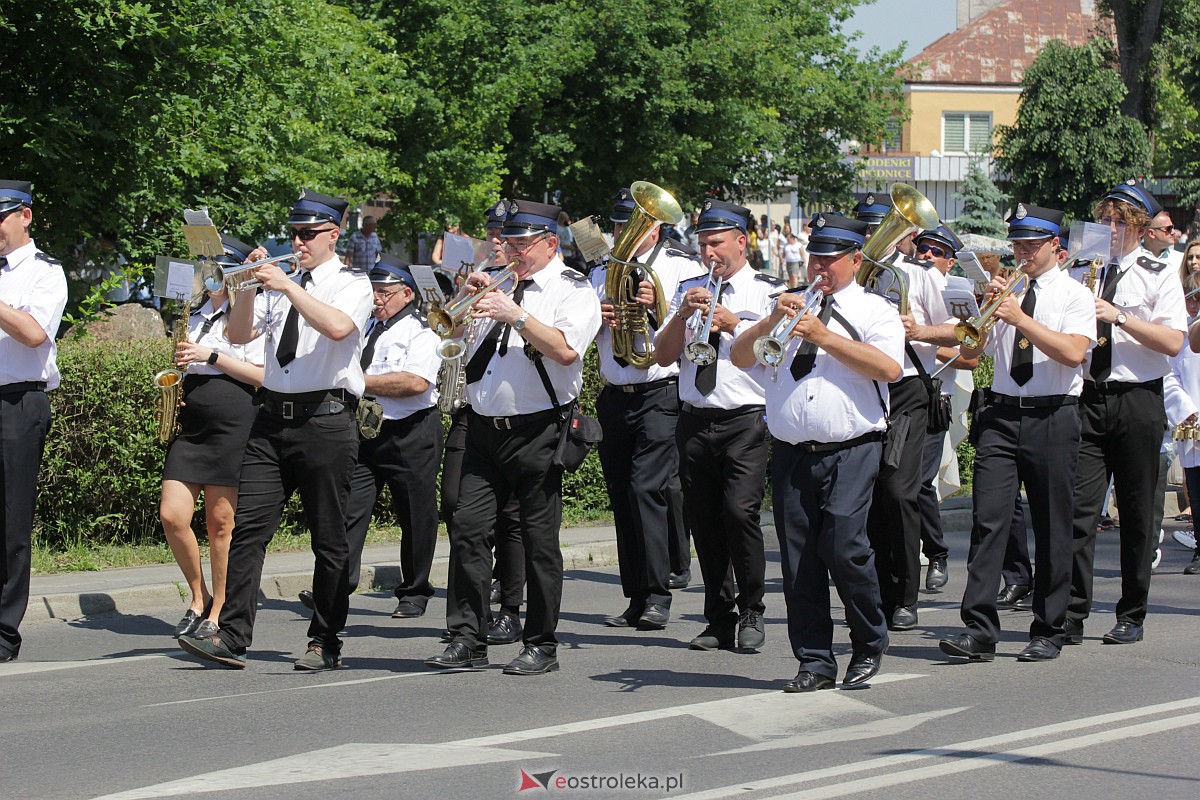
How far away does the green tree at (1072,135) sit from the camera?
43.6 meters

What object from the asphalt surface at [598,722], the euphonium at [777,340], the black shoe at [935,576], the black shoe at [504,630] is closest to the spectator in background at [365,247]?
the black shoe at [935,576]

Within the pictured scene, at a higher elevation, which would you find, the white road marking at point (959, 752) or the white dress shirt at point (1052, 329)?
the white dress shirt at point (1052, 329)

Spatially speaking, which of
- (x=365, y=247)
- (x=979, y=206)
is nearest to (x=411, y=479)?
(x=365, y=247)

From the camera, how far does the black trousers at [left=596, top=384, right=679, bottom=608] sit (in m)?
9.73

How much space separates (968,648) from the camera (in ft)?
27.6

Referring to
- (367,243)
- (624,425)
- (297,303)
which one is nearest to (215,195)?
(367,243)

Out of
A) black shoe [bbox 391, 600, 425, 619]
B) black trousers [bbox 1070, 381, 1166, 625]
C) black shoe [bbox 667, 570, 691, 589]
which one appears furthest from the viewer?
black shoe [bbox 667, 570, 691, 589]

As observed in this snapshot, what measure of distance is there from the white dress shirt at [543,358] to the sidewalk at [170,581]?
3370 mm

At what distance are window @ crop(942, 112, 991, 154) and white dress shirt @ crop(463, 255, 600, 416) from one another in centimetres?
5986

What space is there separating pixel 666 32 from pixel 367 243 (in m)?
8.18

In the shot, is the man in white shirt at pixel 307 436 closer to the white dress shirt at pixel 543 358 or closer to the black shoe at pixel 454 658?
the black shoe at pixel 454 658

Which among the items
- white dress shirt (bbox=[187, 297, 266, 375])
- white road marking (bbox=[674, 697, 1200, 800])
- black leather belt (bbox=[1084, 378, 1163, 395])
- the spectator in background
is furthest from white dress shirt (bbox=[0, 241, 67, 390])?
the spectator in background

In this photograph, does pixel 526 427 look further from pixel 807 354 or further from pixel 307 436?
pixel 807 354

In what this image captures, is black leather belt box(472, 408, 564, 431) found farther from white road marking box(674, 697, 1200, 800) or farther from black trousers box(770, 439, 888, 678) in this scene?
white road marking box(674, 697, 1200, 800)
